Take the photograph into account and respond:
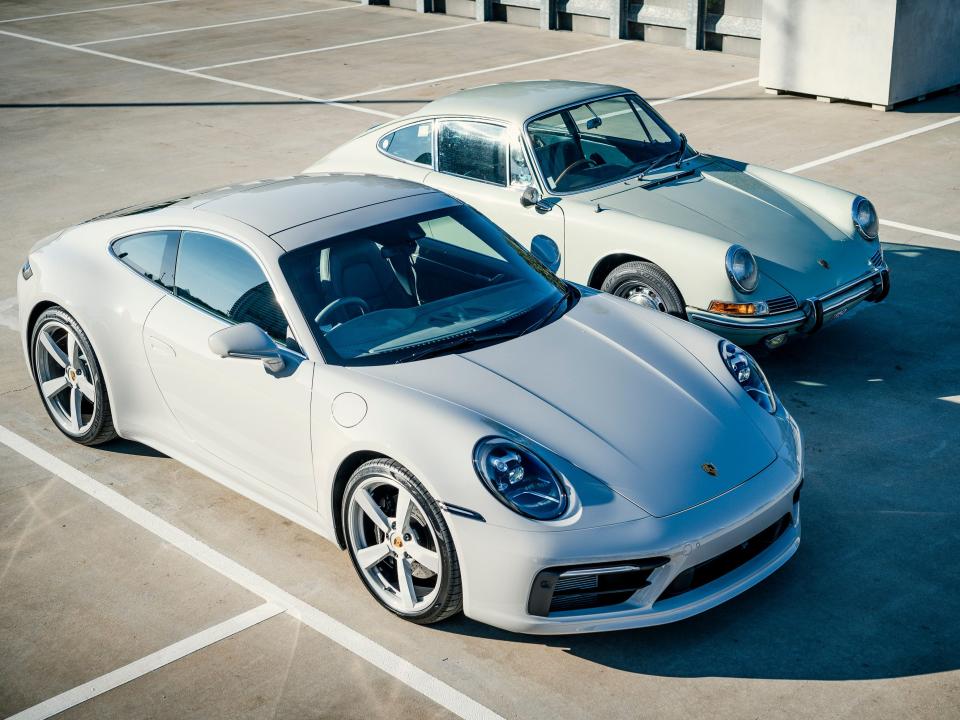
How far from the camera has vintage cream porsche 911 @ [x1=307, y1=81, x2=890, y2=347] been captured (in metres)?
6.50

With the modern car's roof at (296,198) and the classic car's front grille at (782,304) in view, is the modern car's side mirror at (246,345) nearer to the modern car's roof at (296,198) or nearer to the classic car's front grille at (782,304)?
the modern car's roof at (296,198)

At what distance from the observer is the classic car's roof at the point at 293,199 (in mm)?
5285

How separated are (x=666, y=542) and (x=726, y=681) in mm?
572

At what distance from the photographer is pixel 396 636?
4508mm

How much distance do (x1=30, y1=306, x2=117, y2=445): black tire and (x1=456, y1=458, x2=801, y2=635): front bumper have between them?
2.56 meters

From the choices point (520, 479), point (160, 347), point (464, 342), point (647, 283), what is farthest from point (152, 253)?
point (647, 283)

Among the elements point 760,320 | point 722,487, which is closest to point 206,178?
point 760,320

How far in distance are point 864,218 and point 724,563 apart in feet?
12.0

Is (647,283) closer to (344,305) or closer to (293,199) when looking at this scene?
(293,199)

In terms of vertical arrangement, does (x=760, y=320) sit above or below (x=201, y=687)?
above

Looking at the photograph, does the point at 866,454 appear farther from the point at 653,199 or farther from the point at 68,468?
the point at 68,468

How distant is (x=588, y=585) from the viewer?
4137mm

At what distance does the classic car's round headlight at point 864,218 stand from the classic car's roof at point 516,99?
1.83m

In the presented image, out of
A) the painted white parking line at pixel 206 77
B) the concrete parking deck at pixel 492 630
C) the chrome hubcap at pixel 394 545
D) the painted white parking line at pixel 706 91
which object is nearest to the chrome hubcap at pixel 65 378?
the concrete parking deck at pixel 492 630
